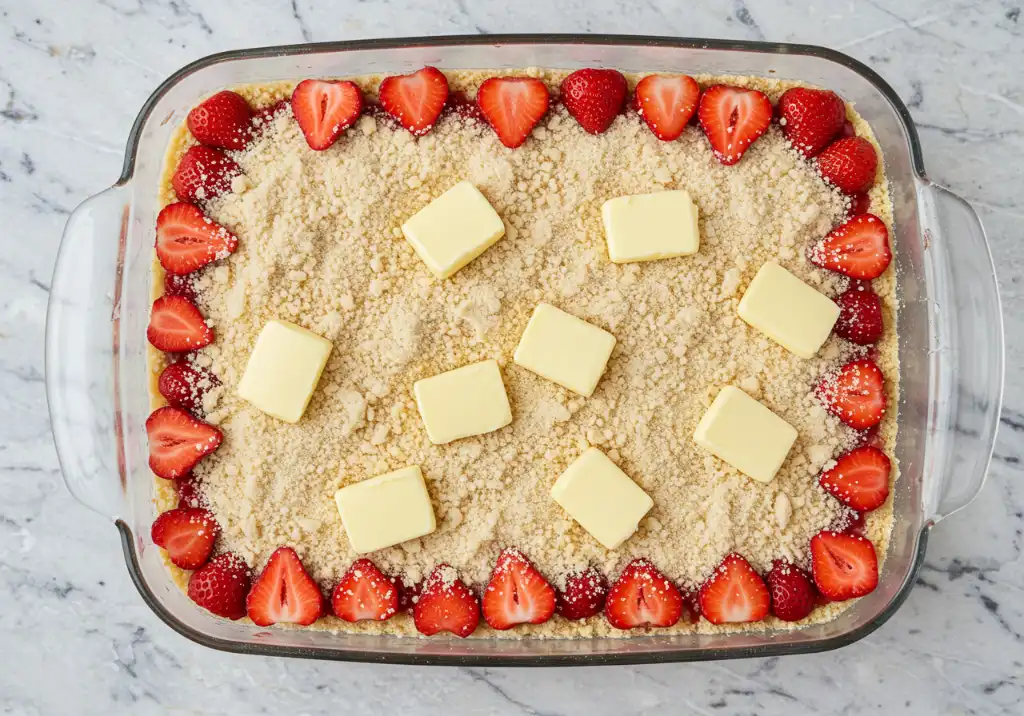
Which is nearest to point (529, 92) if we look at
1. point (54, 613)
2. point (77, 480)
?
point (77, 480)

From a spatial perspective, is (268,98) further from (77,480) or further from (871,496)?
(871,496)

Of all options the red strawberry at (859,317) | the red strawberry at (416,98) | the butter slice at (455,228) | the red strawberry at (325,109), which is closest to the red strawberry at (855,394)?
the red strawberry at (859,317)

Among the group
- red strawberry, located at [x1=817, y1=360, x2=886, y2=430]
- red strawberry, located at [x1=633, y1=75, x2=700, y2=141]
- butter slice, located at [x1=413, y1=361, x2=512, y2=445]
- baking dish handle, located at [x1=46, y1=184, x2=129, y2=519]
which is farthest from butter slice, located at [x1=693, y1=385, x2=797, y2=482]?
baking dish handle, located at [x1=46, y1=184, x2=129, y2=519]

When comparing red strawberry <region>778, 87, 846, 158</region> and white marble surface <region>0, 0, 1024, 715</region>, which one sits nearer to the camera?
red strawberry <region>778, 87, 846, 158</region>

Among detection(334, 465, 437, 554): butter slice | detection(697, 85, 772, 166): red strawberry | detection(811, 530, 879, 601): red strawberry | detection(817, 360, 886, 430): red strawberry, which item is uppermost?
detection(697, 85, 772, 166): red strawberry

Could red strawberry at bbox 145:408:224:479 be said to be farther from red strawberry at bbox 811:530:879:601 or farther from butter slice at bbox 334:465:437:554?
red strawberry at bbox 811:530:879:601

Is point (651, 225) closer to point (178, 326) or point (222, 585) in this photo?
point (178, 326)
